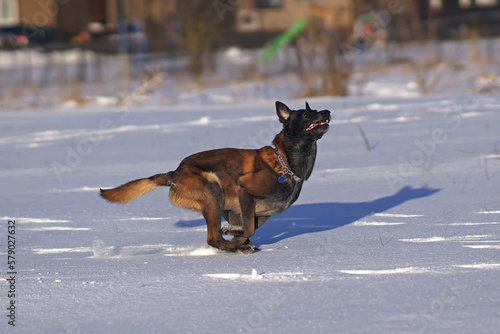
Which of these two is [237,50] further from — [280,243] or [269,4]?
[280,243]

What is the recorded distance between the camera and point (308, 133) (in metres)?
5.20

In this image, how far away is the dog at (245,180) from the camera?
5.13 metres

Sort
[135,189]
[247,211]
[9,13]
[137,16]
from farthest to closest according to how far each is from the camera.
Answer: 1. [9,13]
2. [137,16]
3. [135,189]
4. [247,211]

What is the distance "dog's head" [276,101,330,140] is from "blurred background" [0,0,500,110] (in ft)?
34.2

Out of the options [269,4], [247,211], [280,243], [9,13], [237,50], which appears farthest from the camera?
[9,13]

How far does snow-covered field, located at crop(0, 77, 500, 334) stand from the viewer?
369 centimetres

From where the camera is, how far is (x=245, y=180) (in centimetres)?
516

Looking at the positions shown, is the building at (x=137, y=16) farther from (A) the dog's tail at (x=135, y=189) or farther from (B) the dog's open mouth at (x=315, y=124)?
(A) the dog's tail at (x=135, y=189)

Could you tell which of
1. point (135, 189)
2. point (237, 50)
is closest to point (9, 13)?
point (237, 50)

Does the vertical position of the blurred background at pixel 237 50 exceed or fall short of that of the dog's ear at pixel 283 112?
it falls short

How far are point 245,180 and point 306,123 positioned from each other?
0.55 meters

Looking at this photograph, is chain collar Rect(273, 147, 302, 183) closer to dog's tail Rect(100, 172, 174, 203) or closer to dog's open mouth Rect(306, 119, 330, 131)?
dog's open mouth Rect(306, 119, 330, 131)

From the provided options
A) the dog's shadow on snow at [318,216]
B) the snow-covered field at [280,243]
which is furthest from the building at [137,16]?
the dog's shadow on snow at [318,216]

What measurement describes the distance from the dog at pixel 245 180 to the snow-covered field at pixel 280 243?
0.27m
